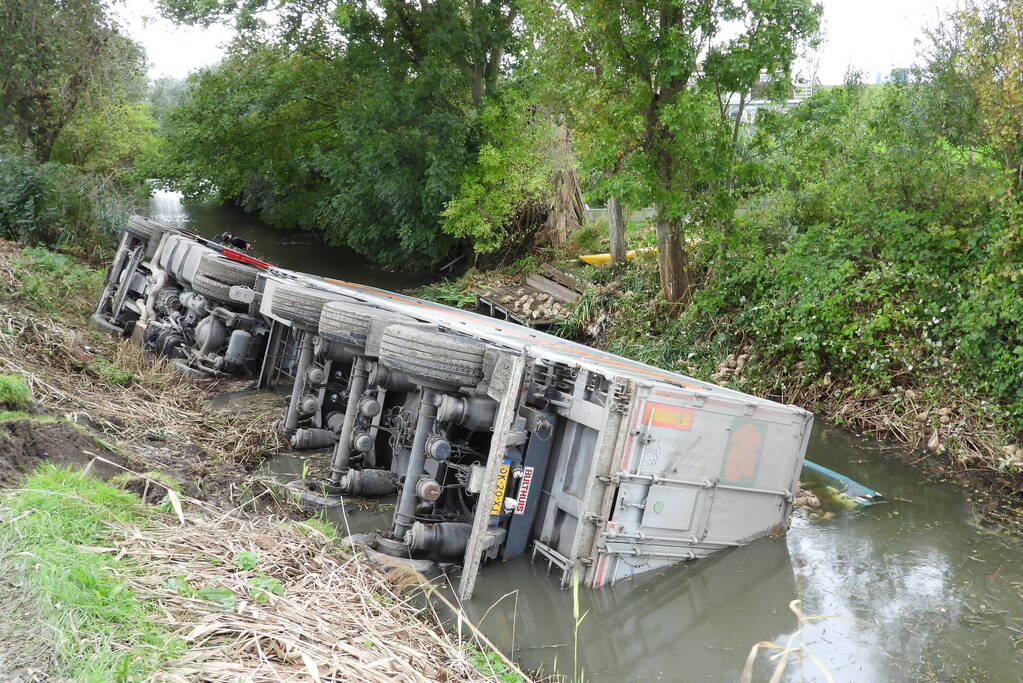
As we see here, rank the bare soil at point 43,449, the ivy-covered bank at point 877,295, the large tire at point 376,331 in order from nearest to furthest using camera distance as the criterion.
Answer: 1. the bare soil at point 43,449
2. the large tire at point 376,331
3. the ivy-covered bank at point 877,295

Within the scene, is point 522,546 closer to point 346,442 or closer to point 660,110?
point 346,442

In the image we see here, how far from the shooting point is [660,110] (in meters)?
12.4

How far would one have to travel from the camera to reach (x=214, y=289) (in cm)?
1116

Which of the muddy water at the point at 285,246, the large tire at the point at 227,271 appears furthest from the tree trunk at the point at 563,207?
the large tire at the point at 227,271

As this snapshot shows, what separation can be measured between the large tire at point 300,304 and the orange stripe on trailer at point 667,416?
3967mm

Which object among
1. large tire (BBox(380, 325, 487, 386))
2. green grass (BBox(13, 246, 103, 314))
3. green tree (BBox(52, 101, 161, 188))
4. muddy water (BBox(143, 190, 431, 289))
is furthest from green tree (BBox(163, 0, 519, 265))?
large tire (BBox(380, 325, 487, 386))

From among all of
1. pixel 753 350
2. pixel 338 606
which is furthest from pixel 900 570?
pixel 753 350

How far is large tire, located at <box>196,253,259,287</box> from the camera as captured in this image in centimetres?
1115

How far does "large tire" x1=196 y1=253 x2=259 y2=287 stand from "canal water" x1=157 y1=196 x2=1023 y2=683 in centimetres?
461

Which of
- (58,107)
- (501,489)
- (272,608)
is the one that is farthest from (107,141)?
(272,608)

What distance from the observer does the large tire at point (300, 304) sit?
892 cm

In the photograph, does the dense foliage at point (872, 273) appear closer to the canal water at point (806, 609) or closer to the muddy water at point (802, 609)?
the canal water at point (806, 609)

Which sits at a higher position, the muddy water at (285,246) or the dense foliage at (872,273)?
the dense foliage at (872,273)

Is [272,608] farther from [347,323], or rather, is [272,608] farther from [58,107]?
[58,107]
